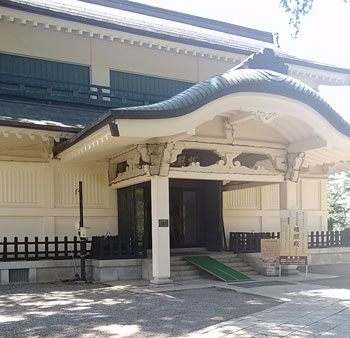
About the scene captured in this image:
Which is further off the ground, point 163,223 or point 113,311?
point 163,223

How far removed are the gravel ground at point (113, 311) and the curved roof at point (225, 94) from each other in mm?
3896

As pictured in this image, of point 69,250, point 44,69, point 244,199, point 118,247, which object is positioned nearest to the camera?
point 118,247

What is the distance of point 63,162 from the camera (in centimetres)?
1462

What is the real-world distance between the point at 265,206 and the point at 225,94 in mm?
8165

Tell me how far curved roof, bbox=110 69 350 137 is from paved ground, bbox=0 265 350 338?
4.05 metres

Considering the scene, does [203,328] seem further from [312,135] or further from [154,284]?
[312,135]

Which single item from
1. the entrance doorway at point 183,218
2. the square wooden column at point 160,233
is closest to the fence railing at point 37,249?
the square wooden column at point 160,233

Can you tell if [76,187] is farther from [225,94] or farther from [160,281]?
[225,94]

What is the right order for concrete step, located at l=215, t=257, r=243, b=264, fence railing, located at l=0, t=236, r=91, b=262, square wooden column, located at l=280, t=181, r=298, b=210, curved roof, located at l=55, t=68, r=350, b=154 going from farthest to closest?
concrete step, located at l=215, t=257, r=243, b=264, square wooden column, located at l=280, t=181, r=298, b=210, fence railing, located at l=0, t=236, r=91, b=262, curved roof, located at l=55, t=68, r=350, b=154

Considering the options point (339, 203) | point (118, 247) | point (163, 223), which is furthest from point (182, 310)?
point (339, 203)

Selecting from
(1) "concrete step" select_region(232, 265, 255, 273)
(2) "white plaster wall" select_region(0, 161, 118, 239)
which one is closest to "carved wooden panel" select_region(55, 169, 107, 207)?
(2) "white plaster wall" select_region(0, 161, 118, 239)

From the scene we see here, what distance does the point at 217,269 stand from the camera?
1355 cm

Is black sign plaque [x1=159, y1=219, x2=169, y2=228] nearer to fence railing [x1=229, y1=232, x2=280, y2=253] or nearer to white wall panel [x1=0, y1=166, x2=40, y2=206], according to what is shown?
fence railing [x1=229, y1=232, x2=280, y2=253]

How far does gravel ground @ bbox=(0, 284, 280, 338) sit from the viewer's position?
738cm
